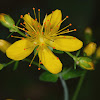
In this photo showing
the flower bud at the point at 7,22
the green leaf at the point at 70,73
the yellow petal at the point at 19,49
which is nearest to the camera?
the yellow petal at the point at 19,49

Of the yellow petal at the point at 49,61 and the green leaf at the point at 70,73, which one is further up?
the yellow petal at the point at 49,61

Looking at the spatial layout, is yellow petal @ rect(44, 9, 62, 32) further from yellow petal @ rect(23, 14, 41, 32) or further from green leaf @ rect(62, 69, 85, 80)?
green leaf @ rect(62, 69, 85, 80)

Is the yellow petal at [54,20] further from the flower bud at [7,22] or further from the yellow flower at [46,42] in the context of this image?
the flower bud at [7,22]

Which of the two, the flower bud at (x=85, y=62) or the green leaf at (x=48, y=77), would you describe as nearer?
the flower bud at (x=85, y=62)

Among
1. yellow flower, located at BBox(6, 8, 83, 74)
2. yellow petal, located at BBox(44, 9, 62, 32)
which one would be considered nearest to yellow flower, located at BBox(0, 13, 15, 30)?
yellow flower, located at BBox(6, 8, 83, 74)

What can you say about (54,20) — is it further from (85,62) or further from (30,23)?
(85,62)

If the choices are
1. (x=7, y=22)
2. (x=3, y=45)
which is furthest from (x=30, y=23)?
(x=3, y=45)

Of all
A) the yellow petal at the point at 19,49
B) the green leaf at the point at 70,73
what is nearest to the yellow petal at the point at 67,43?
the yellow petal at the point at 19,49

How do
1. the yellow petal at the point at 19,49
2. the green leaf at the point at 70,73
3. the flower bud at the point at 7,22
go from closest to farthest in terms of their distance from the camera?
the yellow petal at the point at 19,49, the flower bud at the point at 7,22, the green leaf at the point at 70,73
